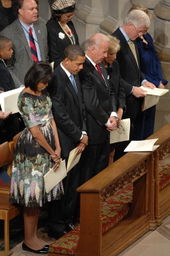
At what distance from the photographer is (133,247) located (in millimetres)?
7172

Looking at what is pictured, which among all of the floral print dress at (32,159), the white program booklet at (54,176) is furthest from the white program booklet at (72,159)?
the floral print dress at (32,159)

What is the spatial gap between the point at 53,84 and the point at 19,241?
160cm

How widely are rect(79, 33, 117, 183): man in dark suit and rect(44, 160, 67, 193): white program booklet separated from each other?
46 cm

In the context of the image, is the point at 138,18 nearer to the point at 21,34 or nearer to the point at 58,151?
the point at 21,34

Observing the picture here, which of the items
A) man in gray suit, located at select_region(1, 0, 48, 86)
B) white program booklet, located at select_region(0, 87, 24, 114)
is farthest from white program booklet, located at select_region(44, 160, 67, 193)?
man in gray suit, located at select_region(1, 0, 48, 86)

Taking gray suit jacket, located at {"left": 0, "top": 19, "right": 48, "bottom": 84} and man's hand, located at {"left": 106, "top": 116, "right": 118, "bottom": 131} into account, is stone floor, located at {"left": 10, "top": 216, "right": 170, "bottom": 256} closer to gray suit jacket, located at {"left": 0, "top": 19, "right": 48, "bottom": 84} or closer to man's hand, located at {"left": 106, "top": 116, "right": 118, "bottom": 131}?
man's hand, located at {"left": 106, "top": 116, "right": 118, "bottom": 131}

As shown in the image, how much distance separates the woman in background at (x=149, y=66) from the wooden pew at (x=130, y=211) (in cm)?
223

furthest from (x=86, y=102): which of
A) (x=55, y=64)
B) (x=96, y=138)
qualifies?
(x=55, y=64)

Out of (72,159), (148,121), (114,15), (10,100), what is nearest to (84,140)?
(72,159)

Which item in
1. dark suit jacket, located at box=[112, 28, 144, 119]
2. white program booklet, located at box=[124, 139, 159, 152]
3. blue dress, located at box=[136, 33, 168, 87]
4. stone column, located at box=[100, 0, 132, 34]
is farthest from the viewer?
stone column, located at box=[100, 0, 132, 34]

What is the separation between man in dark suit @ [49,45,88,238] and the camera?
7.97m

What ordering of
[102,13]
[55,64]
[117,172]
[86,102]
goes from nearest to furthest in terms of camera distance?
[117,172] < [86,102] < [55,64] < [102,13]

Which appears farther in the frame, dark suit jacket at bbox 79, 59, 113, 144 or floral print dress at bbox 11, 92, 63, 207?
dark suit jacket at bbox 79, 59, 113, 144

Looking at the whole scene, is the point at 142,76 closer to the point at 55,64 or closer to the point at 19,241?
the point at 55,64
